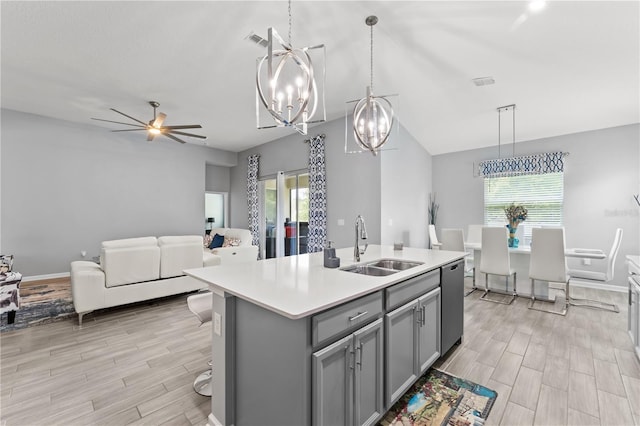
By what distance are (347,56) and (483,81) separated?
1900 mm

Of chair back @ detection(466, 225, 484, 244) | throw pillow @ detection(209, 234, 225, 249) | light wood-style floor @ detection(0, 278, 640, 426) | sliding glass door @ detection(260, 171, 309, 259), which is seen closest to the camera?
light wood-style floor @ detection(0, 278, 640, 426)

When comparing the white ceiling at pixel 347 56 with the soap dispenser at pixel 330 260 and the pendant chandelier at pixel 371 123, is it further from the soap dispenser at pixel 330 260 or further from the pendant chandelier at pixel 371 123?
the soap dispenser at pixel 330 260

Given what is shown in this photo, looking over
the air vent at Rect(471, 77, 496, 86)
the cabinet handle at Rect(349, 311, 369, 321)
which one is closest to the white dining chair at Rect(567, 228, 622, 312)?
the air vent at Rect(471, 77, 496, 86)

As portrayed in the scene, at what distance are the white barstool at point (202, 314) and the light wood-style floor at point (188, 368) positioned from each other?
5 cm

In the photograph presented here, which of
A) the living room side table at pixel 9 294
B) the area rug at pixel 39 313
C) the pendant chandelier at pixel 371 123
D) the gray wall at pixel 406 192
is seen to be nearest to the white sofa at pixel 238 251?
the area rug at pixel 39 313

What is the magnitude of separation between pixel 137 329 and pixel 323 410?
9.15ft

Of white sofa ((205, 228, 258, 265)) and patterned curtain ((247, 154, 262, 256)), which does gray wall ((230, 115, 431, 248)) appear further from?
white sofa ((205, 228, 258, 265))

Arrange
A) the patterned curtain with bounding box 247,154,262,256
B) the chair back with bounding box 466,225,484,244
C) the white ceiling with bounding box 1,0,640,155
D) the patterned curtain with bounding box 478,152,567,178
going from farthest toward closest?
1. the patterned curtain with bounding box 247,154,262,256
2. the chair back with bounding box 466,225,484,244
3. the patterned curtain with bounding box 478,152,567,178
4. the white ceiling with bounding box 1,0,640,155

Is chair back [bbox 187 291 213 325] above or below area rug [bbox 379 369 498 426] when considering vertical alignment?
above

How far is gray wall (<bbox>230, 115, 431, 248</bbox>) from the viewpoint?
15.5 feet

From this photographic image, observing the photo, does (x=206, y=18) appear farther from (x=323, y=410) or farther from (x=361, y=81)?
(x=323, y=410)

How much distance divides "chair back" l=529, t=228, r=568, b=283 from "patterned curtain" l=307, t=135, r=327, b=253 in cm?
331

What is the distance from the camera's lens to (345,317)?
1.38 meters

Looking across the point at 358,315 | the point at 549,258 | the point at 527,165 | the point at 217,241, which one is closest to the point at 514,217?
the point at 549,258
